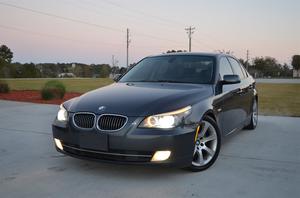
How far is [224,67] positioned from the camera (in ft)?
18.0

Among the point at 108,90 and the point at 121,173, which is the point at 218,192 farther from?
the point at 108,90

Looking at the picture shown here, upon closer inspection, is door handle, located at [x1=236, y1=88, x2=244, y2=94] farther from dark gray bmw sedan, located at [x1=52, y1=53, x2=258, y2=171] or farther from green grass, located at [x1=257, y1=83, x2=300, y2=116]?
green grass, located at [x1=257, y1=83, x2=300, y2=116]

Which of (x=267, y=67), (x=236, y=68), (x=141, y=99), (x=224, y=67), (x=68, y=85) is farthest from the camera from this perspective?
(x=267, y=67)

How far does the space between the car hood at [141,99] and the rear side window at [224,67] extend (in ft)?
2.03

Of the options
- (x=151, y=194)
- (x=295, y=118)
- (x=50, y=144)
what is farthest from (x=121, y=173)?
(x=295, y=118)

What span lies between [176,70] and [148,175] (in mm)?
1790

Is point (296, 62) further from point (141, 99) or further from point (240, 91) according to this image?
point (141, 99)

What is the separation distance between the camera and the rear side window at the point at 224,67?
528cm

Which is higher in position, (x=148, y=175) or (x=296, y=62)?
(x=296, y=62)

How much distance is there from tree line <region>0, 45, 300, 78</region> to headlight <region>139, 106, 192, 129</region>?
134 feet

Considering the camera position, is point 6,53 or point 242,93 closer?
point 242,93

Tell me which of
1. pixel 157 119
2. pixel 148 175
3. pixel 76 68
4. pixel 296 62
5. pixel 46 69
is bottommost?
pixel 148 175

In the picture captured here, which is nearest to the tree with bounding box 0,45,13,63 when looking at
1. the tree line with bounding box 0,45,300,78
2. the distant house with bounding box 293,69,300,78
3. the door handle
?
the tree line with bounding box 0,45,300,78

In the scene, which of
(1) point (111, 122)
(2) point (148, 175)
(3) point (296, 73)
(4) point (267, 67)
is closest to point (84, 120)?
(1) point (111, 122)
